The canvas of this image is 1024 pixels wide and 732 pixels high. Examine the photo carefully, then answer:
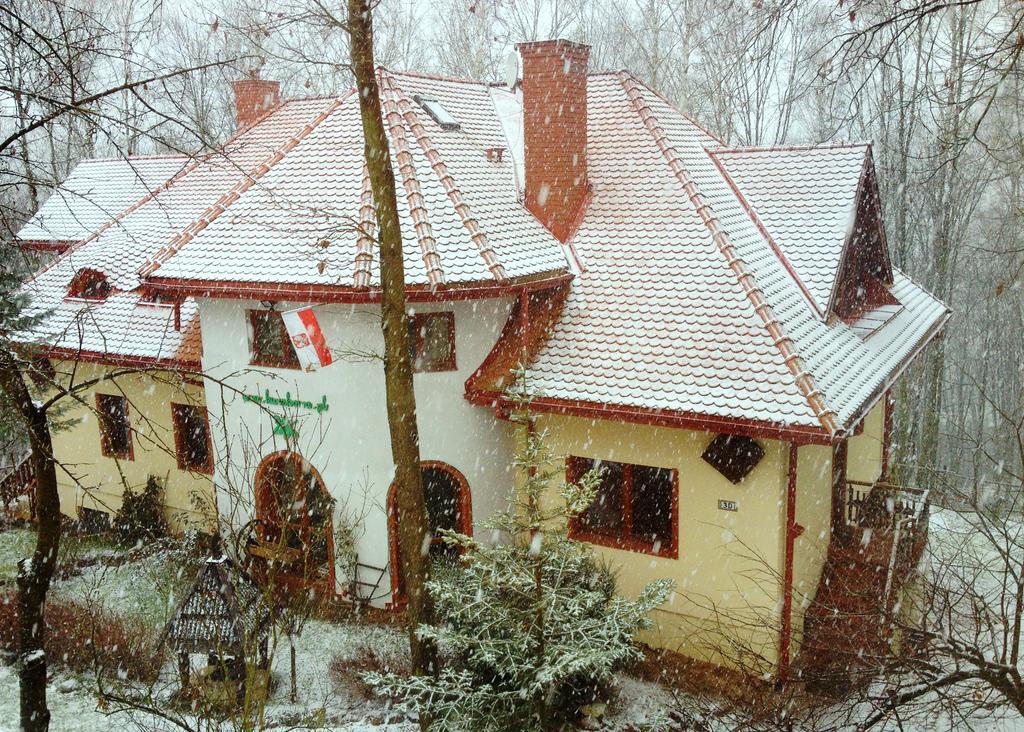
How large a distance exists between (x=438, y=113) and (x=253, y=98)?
6.70 meters

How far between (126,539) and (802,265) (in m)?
12.1

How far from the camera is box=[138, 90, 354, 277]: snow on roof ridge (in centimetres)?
1227

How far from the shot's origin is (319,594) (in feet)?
40.9

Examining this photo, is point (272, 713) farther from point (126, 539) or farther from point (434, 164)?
point (434, 164)

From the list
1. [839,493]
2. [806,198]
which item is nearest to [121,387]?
[806,198]

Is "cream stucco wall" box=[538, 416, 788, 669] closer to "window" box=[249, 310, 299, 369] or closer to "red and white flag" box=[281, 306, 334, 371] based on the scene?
"red and white flag" box=[281, 306, 334, 371]

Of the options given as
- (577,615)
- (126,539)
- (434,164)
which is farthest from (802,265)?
(126,539)

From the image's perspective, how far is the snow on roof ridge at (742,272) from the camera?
9383 mm

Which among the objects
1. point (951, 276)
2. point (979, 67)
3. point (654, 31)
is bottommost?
point (951, 276)

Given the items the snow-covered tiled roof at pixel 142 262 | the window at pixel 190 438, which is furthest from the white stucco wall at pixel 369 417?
the window at pixel 190 438

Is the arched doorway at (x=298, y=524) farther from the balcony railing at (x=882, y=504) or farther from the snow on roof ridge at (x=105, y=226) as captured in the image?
the balcony railing at (x=882, y=504)

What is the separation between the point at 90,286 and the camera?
53.6 feet

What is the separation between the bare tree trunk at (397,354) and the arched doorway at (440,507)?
2.10 m

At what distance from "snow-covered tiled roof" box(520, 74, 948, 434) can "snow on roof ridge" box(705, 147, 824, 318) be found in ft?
0.15
